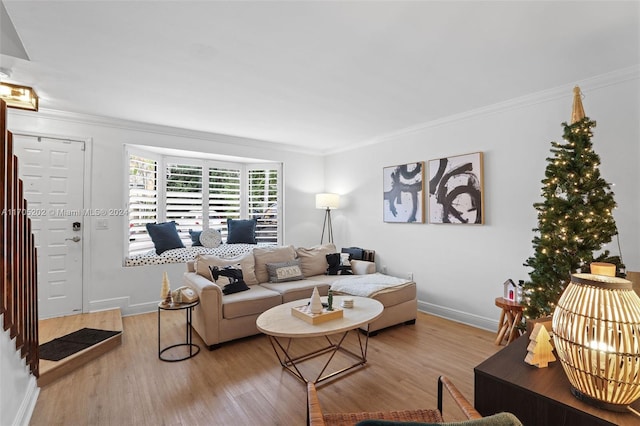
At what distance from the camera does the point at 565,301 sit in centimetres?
111

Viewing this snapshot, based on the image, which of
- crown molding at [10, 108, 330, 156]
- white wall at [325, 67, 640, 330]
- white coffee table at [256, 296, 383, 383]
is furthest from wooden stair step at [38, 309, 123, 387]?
white wall at [325, 67, 640, 330]

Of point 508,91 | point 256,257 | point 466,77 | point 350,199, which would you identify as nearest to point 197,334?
point 256,257

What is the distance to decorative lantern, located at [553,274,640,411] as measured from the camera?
0.95 m

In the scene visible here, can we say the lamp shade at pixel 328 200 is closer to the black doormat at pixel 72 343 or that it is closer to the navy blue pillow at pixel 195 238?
the navy blue pillow at pixel 195 238

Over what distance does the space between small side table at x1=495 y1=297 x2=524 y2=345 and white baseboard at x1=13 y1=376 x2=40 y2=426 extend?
3.71m

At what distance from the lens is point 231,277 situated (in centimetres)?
345

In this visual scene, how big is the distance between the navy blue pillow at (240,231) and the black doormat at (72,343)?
7.24 ft

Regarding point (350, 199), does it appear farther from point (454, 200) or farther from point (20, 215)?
point (20, 215)

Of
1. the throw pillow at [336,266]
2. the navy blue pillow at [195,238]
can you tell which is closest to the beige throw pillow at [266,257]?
the throw pillow at [336,266]

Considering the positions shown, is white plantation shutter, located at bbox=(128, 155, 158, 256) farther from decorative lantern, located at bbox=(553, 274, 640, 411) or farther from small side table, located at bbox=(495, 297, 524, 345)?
decorative lantern, located at bbox=(553, 274, 640, 411)

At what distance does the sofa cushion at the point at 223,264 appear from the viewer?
3.48 metres

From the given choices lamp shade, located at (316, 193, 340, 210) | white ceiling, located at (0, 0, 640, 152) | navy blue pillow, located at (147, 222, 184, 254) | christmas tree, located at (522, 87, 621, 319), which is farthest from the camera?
lamp shade, located at (316, 193, 340, 210)

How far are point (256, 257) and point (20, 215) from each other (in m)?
2.33

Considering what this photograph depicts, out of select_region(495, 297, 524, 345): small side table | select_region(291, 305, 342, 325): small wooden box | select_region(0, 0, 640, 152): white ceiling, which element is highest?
select_region(0, 0, 640, 152): white ceiling
